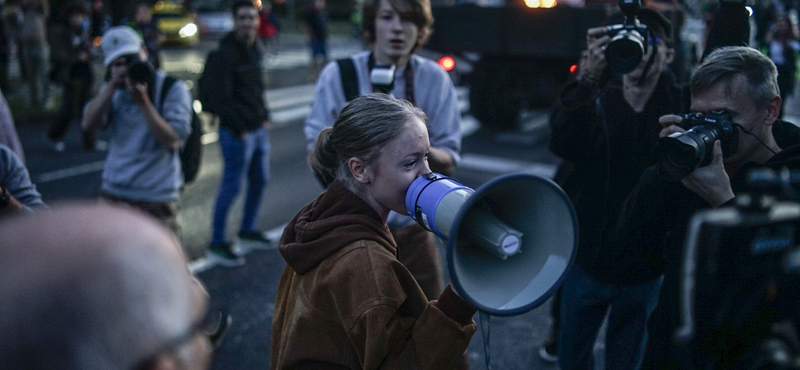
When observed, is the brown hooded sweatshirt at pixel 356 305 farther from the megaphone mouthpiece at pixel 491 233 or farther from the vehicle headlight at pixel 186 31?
the vehicle headlight at pixel 186 31

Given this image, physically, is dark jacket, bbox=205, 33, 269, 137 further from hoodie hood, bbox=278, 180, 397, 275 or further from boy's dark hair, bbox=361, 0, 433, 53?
hoodie hood, bbox=278, 180, 397, 275

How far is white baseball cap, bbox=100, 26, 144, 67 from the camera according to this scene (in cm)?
349

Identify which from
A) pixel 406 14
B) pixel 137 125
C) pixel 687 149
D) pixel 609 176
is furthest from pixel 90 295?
pixel 137 125

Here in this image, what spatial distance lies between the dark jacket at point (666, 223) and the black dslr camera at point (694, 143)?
149 mm

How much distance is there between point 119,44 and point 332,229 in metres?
2.35

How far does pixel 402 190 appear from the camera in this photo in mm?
1851

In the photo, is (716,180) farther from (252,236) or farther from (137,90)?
(252,236)

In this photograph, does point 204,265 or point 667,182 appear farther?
point 204,265

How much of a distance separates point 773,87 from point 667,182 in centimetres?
42

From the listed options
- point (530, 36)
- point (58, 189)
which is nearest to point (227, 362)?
point (58, 189)

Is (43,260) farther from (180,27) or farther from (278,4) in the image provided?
(278,4)

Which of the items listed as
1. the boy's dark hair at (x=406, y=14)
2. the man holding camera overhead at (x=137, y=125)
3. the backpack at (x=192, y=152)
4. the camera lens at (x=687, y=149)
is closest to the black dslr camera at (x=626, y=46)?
the camera lens at (x=687, y=149)

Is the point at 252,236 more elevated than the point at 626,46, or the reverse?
the point at 626,46

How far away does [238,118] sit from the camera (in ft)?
15.8
